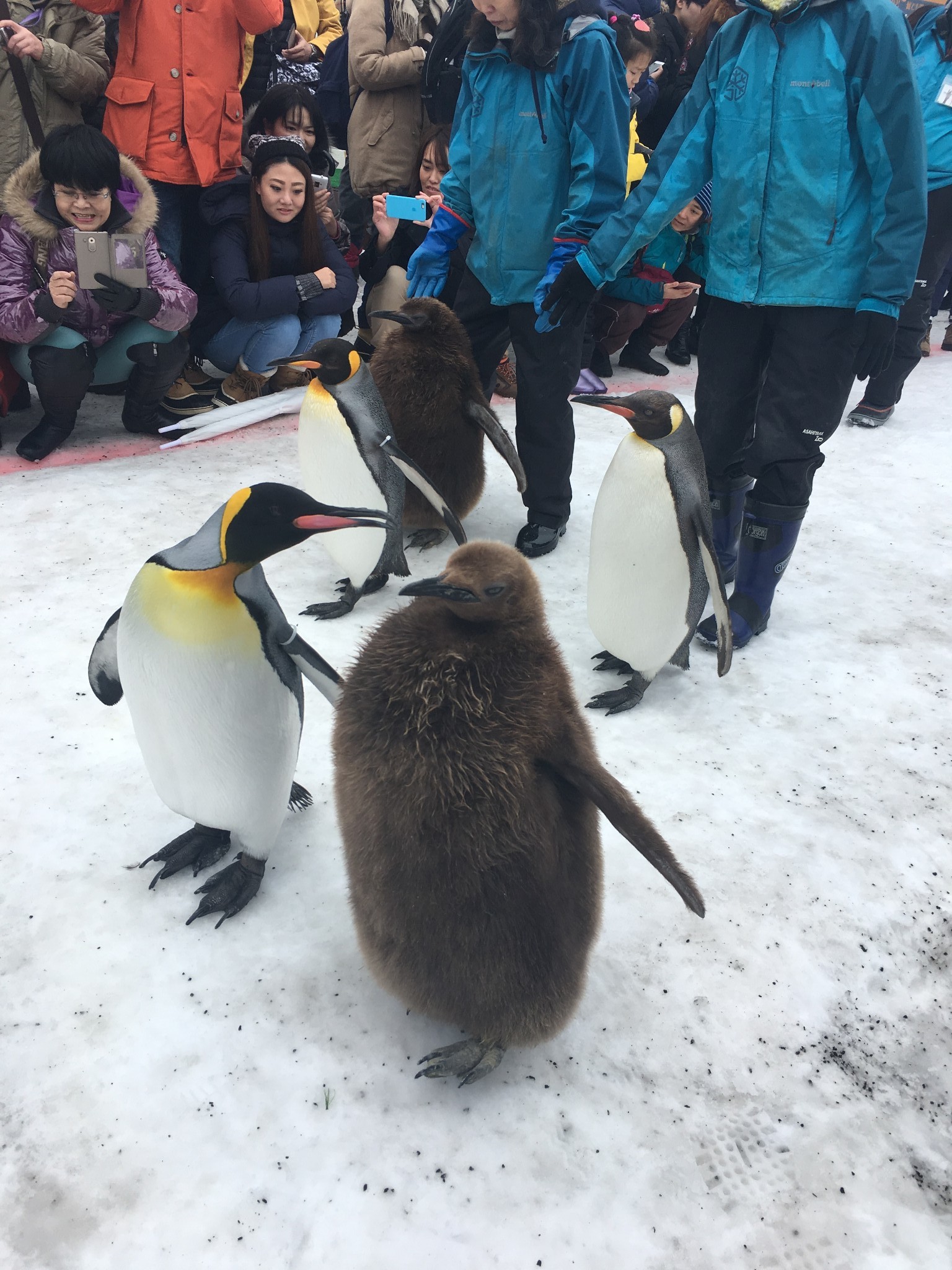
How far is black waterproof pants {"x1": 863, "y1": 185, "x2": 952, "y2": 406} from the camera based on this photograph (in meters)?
3.86

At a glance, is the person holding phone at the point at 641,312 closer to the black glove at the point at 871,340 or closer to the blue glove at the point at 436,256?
the blue glove at the point at 436,256

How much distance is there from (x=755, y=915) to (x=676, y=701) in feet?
2.40

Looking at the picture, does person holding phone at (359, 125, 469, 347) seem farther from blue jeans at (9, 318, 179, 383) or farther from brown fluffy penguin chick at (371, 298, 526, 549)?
brown fluffy penguin chick at (371, 298, 526, 549)

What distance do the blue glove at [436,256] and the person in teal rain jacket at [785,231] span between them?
629 millimetres

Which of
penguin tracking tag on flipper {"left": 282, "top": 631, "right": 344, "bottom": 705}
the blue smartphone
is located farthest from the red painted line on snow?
penguin tracking tag on flipper {"left": 282, "top": 631, "right": 344, "bottom": 705}

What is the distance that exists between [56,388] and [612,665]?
2311 mm

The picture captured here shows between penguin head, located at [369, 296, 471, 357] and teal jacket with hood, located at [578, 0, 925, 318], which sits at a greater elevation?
teal jacket with hood, located at [578, 0, 925, 318]

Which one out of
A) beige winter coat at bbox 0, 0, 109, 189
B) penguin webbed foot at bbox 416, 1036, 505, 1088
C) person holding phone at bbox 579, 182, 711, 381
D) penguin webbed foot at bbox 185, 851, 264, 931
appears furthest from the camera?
person holding phone at bbox 579, 182, 711, 381

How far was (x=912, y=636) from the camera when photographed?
2523mm

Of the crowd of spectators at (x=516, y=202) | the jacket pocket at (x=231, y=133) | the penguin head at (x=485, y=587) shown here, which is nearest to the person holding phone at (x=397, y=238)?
the crowd of spectators at (x=516, y=202)

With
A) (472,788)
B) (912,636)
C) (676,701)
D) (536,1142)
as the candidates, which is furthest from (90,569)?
(912,636)

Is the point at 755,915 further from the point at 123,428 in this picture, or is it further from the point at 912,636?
the point at 123,428

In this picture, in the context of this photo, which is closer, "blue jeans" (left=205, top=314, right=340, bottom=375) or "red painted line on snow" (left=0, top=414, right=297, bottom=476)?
"red painted line on snow" (left=0, top=414, right=297, bottom=476)

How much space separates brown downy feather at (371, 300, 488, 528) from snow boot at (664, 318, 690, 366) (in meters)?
2.82
